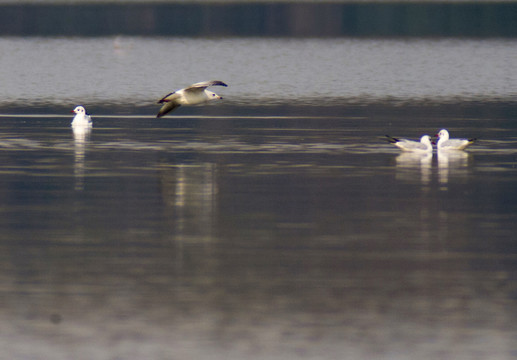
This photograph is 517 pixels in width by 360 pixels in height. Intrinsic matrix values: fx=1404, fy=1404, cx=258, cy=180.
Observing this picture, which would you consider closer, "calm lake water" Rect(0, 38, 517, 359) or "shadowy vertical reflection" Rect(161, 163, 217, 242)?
"calm lake water" Rect(0, 38, 517, 359)

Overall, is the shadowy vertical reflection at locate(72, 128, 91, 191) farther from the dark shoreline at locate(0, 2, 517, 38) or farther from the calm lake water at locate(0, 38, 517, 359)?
the dark shoreline at locate(0, 2, 517, 38)

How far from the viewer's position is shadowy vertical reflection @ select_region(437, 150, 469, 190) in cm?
2267

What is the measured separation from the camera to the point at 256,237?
640 inches

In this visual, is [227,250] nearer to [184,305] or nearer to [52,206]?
[184,305]

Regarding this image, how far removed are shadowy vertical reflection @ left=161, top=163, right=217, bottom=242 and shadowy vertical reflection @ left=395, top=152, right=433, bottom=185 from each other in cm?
316

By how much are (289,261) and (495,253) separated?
7.63 feet

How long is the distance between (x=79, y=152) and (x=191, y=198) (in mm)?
7372

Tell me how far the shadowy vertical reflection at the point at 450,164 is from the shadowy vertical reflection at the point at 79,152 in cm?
559

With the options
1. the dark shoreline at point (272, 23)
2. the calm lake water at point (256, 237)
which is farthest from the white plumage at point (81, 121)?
the dark shoreline at point (272, 23)

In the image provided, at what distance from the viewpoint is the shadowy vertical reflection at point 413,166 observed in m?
22.6

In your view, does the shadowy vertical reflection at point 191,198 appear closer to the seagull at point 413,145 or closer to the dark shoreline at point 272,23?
the seagull at point 413,145

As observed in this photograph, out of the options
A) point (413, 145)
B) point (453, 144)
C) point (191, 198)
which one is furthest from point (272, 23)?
point (191, 198)

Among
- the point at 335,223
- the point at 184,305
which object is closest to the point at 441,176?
the point at 335,223

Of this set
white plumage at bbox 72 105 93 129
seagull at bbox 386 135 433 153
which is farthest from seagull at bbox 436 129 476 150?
white plumage at bbox 72 105 93 129
